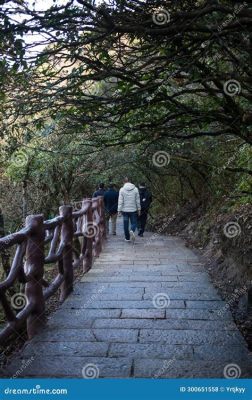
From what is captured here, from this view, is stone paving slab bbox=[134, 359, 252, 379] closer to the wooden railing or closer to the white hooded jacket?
the wooden railing

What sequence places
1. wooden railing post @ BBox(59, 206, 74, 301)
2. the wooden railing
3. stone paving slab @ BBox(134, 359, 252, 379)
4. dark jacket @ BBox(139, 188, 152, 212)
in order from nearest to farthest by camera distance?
stone paving slab @ BBox(134, 359, 252, 379)
the wooden railing
wooden railing post @ BBox(59, 206, 74, 301)
dark jacket @ BBox(139, 188, 152, 212)

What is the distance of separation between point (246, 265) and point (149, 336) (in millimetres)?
2597

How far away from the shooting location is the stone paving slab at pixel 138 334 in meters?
3.48

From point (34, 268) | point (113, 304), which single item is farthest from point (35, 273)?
point (113, 304)

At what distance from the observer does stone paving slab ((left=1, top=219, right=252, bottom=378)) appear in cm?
348

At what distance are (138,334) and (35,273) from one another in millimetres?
1230

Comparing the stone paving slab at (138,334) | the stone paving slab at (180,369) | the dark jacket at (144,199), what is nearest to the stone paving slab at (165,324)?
the stone paving slab at (138,334)

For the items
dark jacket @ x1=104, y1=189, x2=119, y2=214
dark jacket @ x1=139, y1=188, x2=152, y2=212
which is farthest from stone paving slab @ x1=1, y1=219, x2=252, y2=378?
dark jacket @ x1=139, y1=188, x2=152, y2=212

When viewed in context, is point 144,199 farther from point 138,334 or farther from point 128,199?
point 138,334

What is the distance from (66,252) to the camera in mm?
5668

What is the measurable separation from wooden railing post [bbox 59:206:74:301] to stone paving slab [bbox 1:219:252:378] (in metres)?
0.16

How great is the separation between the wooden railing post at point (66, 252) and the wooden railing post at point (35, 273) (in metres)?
1.17

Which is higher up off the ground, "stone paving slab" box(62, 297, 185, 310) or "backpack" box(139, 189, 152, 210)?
"backpack" box(139, 189, 152, 210)

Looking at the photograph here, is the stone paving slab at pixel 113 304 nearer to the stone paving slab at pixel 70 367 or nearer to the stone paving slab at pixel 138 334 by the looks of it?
the stone paving slab at pixel 138 334
